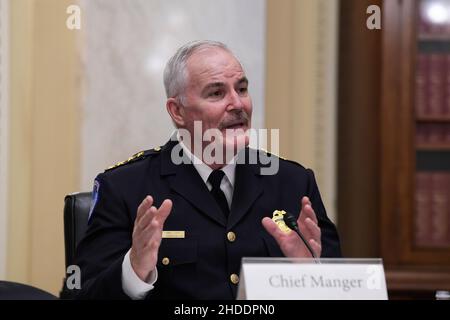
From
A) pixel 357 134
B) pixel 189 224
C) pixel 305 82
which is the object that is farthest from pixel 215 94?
pixel 357 134

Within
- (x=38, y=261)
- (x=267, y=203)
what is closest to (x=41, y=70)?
(x=38, y=261)

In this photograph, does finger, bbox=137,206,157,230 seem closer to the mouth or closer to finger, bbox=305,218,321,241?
finger, bbox=305,218,321,241

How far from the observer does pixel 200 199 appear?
81.0 inches

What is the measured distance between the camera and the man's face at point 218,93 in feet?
6.72

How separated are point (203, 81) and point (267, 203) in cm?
41

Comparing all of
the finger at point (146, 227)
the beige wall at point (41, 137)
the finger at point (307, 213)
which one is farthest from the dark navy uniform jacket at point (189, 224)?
the beige wall at point (41, 137)

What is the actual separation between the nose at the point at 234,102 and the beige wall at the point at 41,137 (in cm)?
135

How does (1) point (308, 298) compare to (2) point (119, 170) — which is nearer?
(1) point (308, 298)

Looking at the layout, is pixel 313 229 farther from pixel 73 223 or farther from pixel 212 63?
pixel 73 223

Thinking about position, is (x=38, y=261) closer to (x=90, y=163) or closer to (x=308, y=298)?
(x=90, y=163)

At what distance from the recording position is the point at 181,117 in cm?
217

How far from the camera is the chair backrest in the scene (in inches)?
91.0

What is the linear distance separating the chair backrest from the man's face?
1.72 feet
